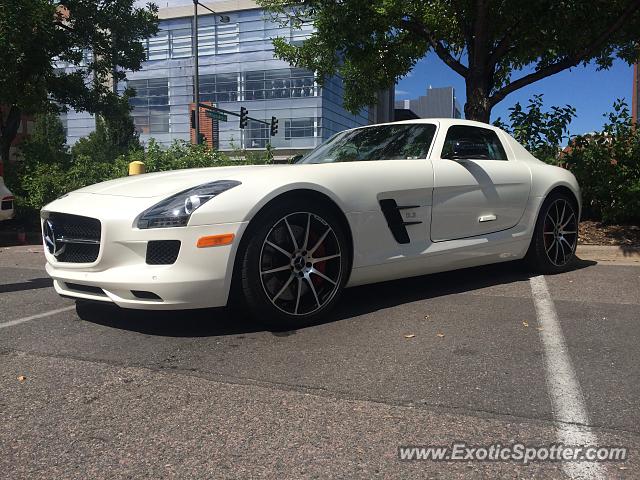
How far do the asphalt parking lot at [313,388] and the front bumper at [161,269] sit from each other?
28cm

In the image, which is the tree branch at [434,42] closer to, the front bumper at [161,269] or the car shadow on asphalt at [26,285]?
the car shadow on asphalt at [26,285]

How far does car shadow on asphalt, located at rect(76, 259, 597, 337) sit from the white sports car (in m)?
0.26

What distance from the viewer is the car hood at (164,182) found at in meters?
3.49

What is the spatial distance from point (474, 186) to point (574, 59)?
5318 millimetres

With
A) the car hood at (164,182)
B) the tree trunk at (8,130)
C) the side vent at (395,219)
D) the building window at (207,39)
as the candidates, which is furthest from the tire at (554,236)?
the building window at (207,39)

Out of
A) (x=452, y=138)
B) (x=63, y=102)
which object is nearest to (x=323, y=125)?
(x=63, y=102)

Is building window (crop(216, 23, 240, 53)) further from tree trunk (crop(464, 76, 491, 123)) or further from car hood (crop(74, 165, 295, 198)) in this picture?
car hood (crop(74, 165, 295, 198))

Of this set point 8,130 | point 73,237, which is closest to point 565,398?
point 73,237

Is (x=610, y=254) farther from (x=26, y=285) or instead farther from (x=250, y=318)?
(x=26, y=285)

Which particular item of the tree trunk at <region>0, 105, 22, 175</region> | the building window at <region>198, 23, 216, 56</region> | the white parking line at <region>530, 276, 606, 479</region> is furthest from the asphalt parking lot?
the building window at <region>198, 23, 216, 56</region>

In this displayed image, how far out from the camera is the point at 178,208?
3.30 metres

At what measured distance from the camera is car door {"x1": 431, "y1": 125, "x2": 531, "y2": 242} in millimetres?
4391

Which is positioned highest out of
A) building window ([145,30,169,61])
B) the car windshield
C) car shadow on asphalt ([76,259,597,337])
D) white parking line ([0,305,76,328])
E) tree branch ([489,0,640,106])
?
building window ([145,30,169,61])

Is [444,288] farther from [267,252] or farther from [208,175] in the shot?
[208,175]
